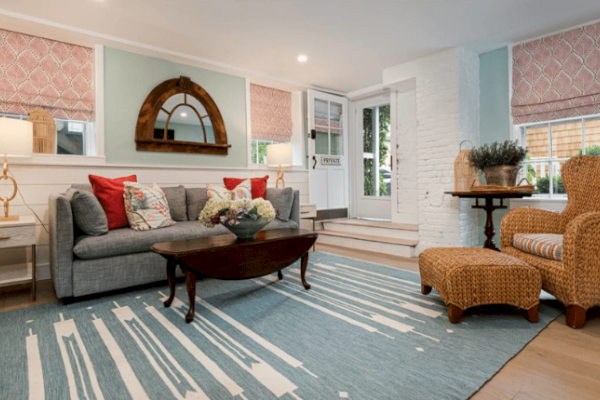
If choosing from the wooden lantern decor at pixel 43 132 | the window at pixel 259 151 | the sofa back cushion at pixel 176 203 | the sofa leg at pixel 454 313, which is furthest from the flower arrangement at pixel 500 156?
the wooden lantern decor at pixel 43 132

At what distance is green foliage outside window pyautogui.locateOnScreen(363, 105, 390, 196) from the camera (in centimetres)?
551

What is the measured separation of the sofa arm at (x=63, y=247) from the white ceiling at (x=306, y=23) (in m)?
1.74

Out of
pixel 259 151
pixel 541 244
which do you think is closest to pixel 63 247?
pixel 259 151

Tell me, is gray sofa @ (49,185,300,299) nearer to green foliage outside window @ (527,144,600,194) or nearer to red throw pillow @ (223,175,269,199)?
red throw pillow @ (223,175,269,199)

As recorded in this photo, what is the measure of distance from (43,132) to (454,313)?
12.4 ft

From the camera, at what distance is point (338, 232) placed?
4.89 meters

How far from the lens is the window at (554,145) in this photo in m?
3.36

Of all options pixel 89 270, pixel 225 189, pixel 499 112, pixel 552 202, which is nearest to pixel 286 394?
pixel 89 270

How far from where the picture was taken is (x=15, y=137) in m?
2.54

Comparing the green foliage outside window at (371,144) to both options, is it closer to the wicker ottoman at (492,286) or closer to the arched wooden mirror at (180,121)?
the arched wooden mirror at (180,121)

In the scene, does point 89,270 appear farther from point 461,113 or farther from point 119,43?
point 461,113

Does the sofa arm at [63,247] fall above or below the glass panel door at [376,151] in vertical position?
below

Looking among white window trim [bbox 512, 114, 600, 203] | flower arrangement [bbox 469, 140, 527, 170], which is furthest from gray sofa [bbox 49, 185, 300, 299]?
white window trim [bbox 512, 114, 600, 203]

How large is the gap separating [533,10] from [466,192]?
5.68 ft
